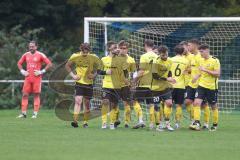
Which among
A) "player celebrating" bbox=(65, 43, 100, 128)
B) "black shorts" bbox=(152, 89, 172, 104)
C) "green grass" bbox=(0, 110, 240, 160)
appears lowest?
"green grass" bbox=(0, 110, 240, 160)

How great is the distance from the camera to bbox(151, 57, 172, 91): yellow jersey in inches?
819

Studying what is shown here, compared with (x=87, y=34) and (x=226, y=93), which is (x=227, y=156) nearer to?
(x=87, y=34)

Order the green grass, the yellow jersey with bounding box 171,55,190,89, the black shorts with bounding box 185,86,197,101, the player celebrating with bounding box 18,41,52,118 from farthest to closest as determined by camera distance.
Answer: the player celebrating with bounding box 18,41,52,118 → the black shorts with bounding box 185,86,197,101 → the yellow jersey with bounding box 171,55,190,89 → the green grass

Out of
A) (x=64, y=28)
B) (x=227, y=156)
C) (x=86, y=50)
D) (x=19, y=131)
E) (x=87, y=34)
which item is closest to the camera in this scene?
(x=227, y=156)

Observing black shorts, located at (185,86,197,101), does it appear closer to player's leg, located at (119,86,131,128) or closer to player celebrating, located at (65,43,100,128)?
player's leg, located at (119,86,131,128)

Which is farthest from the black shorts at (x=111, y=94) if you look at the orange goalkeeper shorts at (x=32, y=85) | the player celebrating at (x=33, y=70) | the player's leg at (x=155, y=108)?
the orange goalkeeper shorts at (x=32, y=85)

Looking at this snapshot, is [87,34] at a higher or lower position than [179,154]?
higher

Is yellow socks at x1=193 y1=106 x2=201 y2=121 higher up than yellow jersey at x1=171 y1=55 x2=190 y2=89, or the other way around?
yellow jersey at x1=171 y1=55 x2=190 y2=89

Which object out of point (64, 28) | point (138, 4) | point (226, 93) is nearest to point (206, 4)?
point (138, 4)

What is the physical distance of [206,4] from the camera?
42688 millimetres

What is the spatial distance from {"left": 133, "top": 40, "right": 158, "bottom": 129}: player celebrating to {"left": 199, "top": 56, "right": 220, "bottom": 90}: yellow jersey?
1.18 meters

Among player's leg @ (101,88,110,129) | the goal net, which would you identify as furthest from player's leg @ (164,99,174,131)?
the goal net

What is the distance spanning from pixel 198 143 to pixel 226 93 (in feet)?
41.8

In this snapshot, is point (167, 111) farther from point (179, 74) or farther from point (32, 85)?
point (32, 85)
